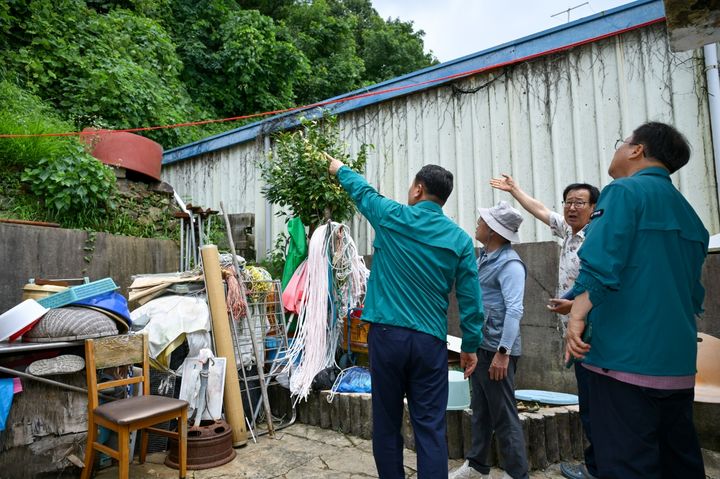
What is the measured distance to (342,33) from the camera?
1603 centimetres

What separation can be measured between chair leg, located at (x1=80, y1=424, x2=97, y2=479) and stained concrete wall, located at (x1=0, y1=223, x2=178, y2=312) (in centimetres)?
187

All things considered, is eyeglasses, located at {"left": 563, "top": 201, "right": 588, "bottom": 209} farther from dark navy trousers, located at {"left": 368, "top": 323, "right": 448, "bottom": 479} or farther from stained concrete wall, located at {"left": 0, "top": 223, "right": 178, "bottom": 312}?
stained concrete wall, located at {"left": 0, "top": 223, "right": 178, "bottom": 312}

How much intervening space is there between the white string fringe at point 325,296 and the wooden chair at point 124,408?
4.31 feet

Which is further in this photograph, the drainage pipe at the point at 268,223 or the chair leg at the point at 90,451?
the drainage pipe at the point at 268,223

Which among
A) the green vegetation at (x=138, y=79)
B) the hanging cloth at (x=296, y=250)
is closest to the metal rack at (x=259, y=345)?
the hanging cloth at (x=296, y=250)

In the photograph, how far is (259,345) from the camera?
4484 millimetres

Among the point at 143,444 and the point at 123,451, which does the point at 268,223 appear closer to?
the point at 143,444

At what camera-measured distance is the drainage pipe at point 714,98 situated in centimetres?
358

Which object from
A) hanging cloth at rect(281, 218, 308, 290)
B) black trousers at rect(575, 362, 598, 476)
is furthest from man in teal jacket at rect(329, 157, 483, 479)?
hanging cloth at rect(281, 218, 308, 290)

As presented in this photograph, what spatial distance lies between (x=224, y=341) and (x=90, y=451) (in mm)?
1285

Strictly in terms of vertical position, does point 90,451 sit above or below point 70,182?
below

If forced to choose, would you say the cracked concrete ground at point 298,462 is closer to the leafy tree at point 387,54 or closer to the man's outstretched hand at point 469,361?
the man's outstretched hand at point 469,361

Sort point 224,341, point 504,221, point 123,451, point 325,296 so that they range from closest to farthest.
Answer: point 123,451 < point 504,221 < point 224,341 < point 325,296

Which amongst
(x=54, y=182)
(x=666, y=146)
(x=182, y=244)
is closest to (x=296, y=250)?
(x=182, y=244)
